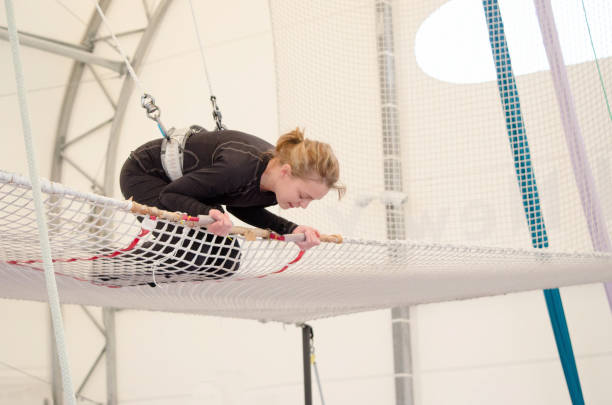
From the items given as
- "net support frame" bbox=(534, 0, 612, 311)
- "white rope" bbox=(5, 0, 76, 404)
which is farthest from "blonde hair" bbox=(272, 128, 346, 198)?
"net support frame" bbox=(534, 0, 612, 311)

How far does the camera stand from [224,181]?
1.43 meters

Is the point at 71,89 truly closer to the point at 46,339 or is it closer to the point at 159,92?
the point at 159,92

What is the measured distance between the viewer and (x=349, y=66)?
3211 millimetres

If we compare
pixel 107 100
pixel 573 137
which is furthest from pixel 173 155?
pixel 107 100

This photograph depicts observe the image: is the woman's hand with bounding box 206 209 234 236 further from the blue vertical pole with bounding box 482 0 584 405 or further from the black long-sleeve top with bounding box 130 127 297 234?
the blue vertical pole with bounding box 482 0 584 405

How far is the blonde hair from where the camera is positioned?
144 cm

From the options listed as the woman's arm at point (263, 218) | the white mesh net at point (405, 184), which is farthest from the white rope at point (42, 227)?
the woman's arm at point (263, 218)

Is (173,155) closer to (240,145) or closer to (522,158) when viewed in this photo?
(240,145)

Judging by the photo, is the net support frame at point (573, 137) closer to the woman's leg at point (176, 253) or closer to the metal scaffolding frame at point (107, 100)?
the woman's leg at point (176, 253)

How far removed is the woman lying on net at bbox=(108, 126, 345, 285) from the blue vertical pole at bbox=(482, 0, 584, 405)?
120cm

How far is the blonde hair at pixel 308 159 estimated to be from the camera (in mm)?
1439

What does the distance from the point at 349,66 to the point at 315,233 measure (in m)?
1.92

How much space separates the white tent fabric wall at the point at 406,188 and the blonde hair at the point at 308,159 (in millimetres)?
1230

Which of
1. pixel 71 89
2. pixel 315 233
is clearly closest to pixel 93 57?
pixel 71 89
